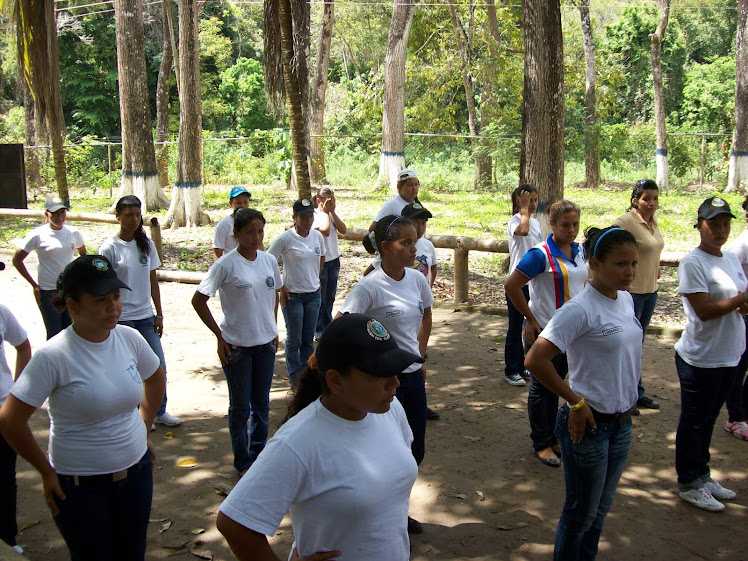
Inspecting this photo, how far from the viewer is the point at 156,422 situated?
6.18 m

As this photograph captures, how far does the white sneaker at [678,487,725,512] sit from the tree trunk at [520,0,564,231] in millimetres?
5454

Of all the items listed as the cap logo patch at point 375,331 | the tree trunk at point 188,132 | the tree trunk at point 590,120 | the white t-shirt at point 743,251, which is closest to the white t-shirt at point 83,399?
the cap logo patch at point 375,331

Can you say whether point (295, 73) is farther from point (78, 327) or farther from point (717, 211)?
point (78, 327)

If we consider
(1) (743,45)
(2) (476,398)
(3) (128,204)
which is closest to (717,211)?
(2) (476,398)

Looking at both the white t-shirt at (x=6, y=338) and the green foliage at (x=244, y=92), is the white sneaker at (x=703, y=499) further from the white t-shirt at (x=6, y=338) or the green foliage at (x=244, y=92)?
the green foliage at (x=244, y=92)

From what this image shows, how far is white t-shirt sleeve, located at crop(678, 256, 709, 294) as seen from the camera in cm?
446

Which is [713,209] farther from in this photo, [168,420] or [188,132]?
[188,132]

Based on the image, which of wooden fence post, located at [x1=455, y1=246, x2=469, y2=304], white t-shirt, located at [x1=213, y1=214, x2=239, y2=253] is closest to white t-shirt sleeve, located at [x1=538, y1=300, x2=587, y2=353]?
white t-shirt, located at [x1=213, y1=214, x2=239, y2=253]

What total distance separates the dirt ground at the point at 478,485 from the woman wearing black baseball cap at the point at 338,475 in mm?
2257

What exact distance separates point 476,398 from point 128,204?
3429 mm

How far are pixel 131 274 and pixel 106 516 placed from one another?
2.80m

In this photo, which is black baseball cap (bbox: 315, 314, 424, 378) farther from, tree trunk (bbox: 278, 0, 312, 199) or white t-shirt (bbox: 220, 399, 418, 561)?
tree trunk (bbox: 278, 0, 312, 199)

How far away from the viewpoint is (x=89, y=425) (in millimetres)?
3160

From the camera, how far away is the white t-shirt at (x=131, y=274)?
18.6 feet
